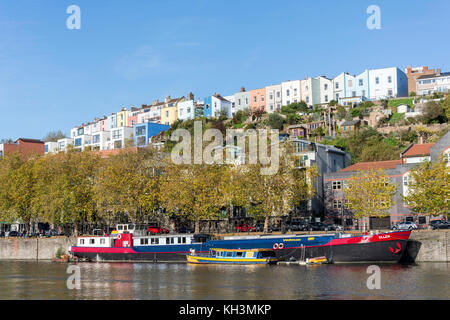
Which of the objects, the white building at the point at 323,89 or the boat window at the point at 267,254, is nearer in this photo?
the boat window at the point at 267,254

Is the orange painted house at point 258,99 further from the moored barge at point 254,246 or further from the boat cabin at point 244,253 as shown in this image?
the boat cabin at point 244,253

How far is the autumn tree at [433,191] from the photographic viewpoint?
57.6 metres

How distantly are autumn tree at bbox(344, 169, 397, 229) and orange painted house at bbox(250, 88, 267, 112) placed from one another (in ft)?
225

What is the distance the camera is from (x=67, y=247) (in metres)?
72.9

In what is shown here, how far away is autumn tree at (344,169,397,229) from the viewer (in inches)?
2589

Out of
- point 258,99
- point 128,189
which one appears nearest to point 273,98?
point 258,99

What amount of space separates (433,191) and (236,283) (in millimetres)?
28992

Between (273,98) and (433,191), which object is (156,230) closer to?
(433,191)

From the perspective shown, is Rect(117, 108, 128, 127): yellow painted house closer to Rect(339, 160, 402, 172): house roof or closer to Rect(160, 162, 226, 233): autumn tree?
Rect(160, 162, 226, 233): autumn tree

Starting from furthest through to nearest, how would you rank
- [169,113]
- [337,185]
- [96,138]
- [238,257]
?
[169,113], [96,138], [337,185], [238,257]

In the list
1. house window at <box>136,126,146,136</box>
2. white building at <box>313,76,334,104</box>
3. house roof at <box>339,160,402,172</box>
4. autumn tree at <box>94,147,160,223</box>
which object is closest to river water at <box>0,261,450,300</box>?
autumn tree at <box>94,147,160,223</box>

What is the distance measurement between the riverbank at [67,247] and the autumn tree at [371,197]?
39.2 ft

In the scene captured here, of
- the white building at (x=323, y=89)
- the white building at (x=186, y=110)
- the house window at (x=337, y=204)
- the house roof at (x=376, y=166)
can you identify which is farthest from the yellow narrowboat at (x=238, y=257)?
the white building at (x=186, y=110)

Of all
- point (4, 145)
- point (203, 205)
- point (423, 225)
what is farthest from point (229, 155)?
point (4, 145)
